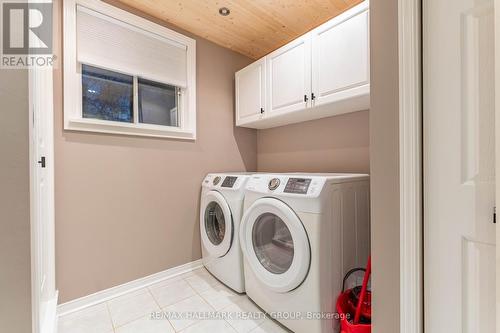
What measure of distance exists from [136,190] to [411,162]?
2.00 m

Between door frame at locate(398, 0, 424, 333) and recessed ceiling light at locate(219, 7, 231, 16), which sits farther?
recessed ceiling light at locate(219, 7, 231, 16)

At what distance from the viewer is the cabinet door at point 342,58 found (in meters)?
1.52

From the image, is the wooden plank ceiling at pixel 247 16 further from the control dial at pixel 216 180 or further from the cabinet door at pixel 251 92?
the control dial at pixel 216 180

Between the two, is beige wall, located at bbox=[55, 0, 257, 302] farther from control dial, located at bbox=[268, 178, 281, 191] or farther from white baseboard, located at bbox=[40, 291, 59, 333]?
control dial, located at bbox=[268, 178, 281, 191]

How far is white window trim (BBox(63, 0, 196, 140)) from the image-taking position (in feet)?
5.46

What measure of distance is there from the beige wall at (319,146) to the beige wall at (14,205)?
2.10 meters

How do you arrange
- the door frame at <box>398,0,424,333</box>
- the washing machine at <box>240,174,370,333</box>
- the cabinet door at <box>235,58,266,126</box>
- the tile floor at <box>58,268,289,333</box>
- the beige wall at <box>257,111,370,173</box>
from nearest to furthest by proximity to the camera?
the door frame at <box>398,0,424,333</box>, the washing machine at <box>240,174,370,333</box>, the tile floor at <box>58,268,289,333</box>, the beige wall at <box>257,111,370,173</box>, the cabinet door at <box>235,58,266,126</box>

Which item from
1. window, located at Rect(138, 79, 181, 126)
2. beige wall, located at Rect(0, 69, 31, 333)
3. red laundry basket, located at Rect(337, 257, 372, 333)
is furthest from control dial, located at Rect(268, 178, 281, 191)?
window, located at Rect(138, 79, 181, 126)

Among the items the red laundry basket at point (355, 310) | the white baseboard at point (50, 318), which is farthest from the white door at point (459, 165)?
the white baseboard at point (50, 318)

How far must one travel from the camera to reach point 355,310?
49.4 inches

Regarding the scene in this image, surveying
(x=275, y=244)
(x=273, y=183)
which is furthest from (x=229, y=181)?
(x=275, y=244)

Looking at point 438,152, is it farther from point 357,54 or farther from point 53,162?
point 53,162

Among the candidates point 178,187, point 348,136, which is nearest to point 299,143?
point 348,136

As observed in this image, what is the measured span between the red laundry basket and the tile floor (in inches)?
18.1
